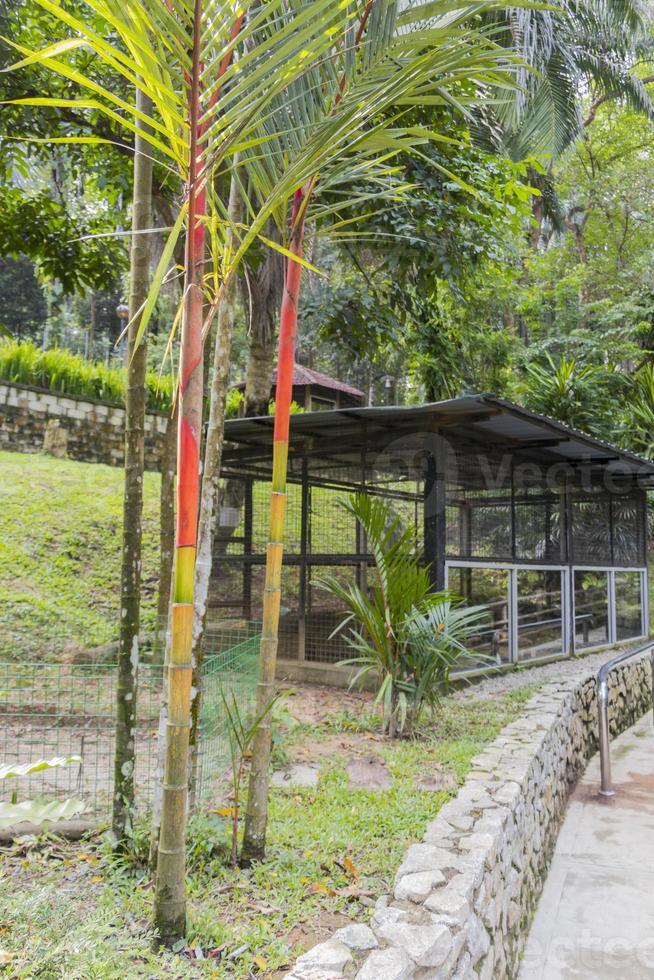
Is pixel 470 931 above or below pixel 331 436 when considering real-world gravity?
below

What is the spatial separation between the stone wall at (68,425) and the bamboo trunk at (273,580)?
903cm

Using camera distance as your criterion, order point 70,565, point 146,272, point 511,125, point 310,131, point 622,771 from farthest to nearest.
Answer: point 511,125, point 70,565, point 622,771, point 146,272, point 310,131

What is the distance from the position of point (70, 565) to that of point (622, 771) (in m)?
6.04

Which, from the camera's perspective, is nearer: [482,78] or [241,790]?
[482,78]

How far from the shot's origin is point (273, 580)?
259cm

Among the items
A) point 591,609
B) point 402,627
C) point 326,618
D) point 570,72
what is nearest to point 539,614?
point 591,609

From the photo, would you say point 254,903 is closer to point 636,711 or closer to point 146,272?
point 146,272

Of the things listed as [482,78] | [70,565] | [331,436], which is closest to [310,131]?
[482,78]

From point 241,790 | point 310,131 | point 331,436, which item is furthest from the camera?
point 331,436

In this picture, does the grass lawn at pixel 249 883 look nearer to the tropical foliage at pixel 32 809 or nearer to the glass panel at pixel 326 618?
the tropical foliage at pixel 32 809

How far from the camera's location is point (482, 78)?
2039mm

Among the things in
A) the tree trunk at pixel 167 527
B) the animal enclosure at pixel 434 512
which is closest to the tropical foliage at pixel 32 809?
the tree trunk at pixel 167 527

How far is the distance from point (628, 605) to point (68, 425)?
8565 mm

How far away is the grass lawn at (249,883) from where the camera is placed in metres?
1.93
